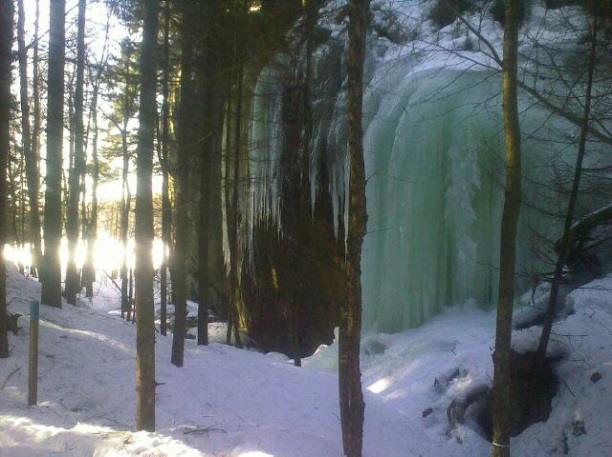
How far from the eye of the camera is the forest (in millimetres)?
7074

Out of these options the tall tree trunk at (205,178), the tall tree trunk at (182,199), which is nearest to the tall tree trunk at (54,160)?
the tall tree trunk at (182,199)

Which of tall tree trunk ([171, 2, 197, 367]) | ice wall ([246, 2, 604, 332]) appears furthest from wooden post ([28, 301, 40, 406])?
ice wall ([246, 2, 604, 332])

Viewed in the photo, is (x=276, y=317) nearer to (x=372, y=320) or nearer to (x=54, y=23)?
(x=372, y=320)

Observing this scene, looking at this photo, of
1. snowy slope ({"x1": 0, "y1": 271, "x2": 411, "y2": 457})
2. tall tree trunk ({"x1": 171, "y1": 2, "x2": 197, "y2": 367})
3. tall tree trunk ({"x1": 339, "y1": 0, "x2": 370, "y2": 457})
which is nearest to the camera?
snowy slope ({"x1": 0, "y1": 271, "x2": 411, "y2": 457})

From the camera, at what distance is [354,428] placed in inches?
252

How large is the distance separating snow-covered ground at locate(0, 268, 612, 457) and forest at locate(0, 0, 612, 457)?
0.15ft

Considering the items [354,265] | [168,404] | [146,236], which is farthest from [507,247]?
[168,404]

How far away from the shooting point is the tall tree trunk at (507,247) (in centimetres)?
721

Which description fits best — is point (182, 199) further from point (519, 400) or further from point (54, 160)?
point (519, 400)

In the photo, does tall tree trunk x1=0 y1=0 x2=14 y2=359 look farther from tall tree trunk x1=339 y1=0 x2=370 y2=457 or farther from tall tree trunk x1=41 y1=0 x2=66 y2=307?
tall tree trunk x1=339 y1=0 x2=370 y2=457

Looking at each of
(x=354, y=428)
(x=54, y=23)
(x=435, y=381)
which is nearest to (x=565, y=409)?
(x=435, y=381)

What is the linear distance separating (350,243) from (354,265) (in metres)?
0.23

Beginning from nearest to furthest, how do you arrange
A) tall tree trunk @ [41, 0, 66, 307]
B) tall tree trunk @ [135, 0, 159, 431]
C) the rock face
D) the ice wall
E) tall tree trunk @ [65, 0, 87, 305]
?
tall tree trunk @ [135, 0, 159, 431]
the rock face
the ice wall
tall tree trunk @ [41, 0, 66, 307]
tall tree trunk @ [65, 0, 87, 305]

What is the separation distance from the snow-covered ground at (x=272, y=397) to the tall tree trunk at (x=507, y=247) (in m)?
1.32
